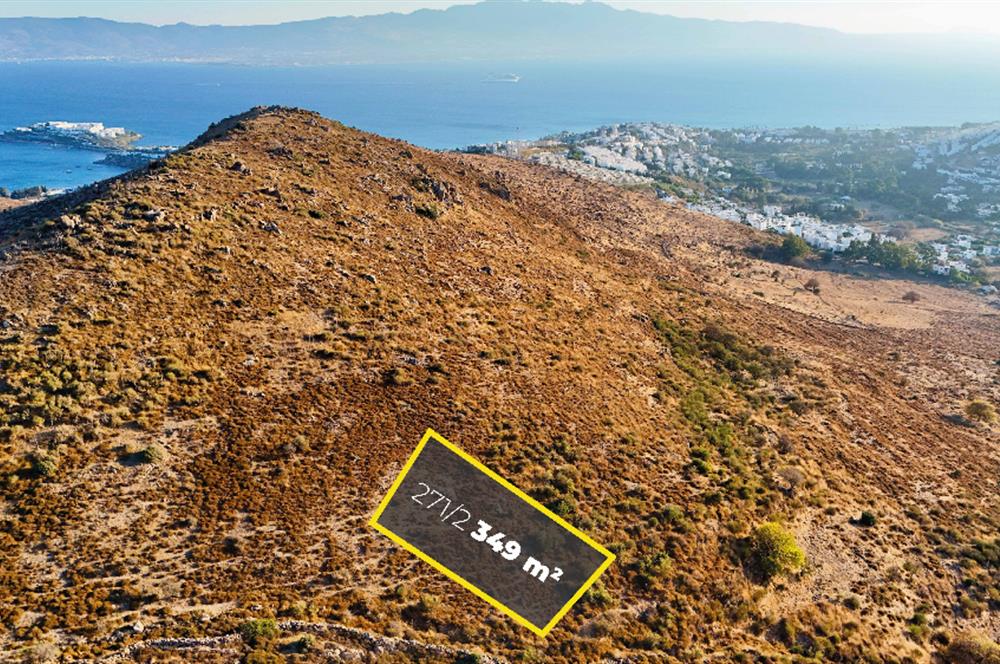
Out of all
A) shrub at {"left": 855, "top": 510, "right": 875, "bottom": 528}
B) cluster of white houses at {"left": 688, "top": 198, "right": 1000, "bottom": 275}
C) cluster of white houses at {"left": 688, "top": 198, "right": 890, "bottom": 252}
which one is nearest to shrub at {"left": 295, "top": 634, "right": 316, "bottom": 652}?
shrub at {"left": 855, "top": 510, "right": 875, "bottom": 528}

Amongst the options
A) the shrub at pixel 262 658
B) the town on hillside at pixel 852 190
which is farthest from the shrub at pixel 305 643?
the town on hillside at pixel 852 190

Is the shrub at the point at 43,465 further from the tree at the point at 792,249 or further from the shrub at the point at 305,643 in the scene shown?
the tree at the point at 792,249

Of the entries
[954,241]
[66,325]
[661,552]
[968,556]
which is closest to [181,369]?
[66,325]

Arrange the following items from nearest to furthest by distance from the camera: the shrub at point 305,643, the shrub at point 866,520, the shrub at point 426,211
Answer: the shrub at point 305,643 → the shrub at point 866,520 → the shrub at point 426,211

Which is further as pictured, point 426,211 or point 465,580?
point 426,211

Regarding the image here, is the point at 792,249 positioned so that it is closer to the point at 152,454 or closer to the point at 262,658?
the point at 152,454

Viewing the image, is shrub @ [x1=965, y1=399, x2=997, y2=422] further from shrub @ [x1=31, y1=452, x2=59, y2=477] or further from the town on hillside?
the town on hillside

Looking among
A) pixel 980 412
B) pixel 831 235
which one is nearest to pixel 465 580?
pixel 980 412
